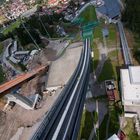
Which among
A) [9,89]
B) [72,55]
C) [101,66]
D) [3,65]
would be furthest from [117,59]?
[3,65]

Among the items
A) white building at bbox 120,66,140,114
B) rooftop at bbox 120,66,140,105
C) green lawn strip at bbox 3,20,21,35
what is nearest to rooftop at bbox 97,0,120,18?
Result: rooftop at bbox 120,66,140,105

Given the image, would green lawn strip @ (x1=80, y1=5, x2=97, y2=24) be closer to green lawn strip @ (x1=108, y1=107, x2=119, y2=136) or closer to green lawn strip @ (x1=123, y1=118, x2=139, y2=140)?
green lawn strip @ (x1=108, y1=107, x2=119, y2=136)

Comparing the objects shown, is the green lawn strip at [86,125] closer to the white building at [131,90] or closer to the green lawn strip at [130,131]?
the green lawn strip at [130,131]

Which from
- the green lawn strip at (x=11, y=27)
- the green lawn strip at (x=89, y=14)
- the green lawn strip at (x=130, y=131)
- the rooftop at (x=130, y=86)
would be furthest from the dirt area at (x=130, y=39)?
the green lawn strip at (x=11, y=27)

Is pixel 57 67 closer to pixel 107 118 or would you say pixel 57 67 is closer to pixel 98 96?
pixel 98 96

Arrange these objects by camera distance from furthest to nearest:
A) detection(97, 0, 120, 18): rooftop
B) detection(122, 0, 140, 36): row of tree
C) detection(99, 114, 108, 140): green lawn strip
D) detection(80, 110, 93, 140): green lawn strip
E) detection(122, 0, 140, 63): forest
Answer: detection(97, 0, 120, 18): rooftop
detection(122, 0, 140, 36): row of tree
detection(122, 0, 140, 63): forest
detection(80, 110, 93, 140): green lawn strip
detection(99, 114, 108, 140): green lawn strip
